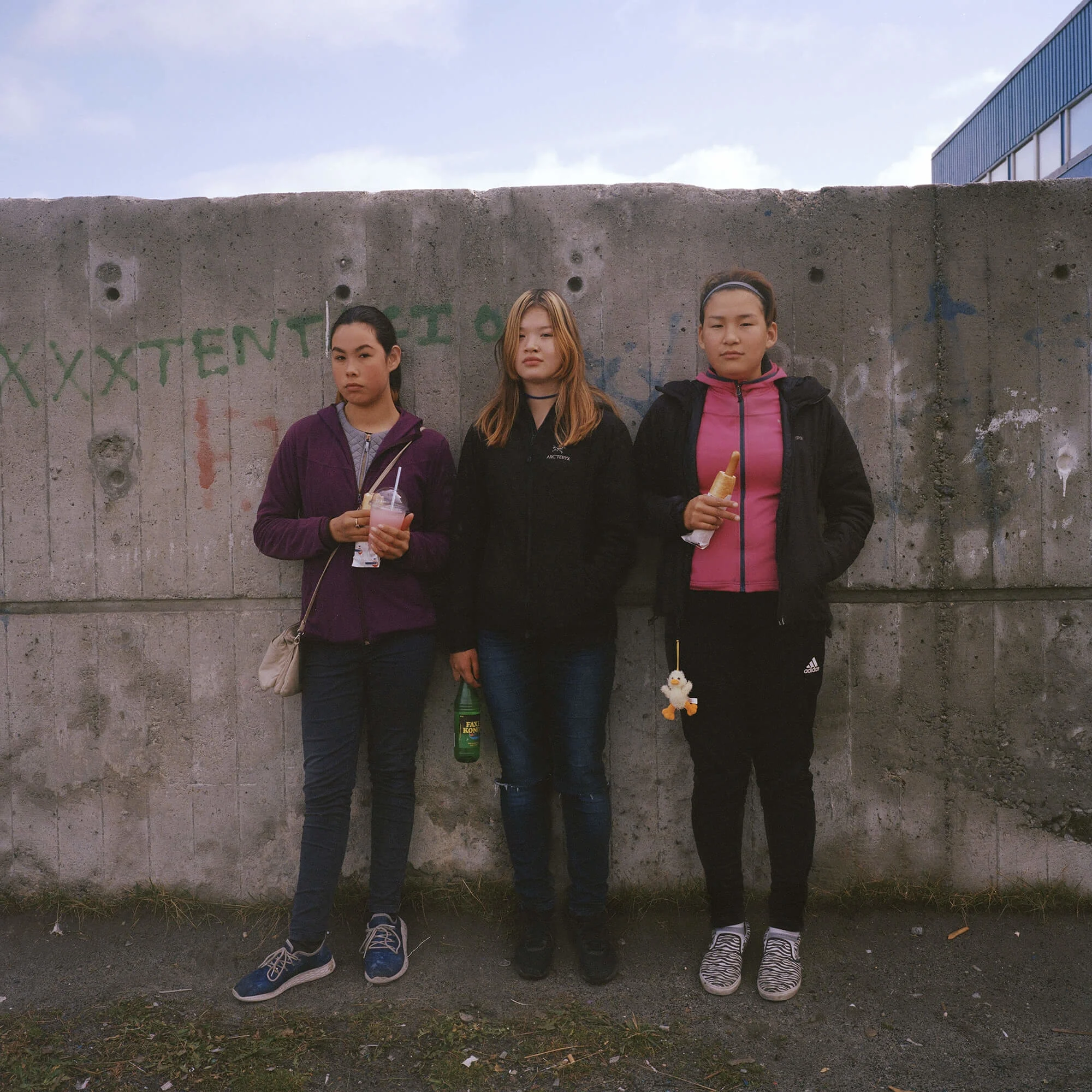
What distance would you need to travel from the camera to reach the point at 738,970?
102 inches

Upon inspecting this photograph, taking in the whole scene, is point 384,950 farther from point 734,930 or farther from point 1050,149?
point 1050,149

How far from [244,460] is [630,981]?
239cm

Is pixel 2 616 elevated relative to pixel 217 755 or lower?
elevated

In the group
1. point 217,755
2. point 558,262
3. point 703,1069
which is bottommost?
point 703,1069

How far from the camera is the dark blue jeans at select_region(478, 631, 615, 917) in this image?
2664mm

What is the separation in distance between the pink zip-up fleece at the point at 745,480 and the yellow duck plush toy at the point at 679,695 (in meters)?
0.31

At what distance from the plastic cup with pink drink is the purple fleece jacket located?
0.14 m

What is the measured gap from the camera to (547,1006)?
99.7 inches

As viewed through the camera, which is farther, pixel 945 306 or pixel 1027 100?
pixel 1027 100

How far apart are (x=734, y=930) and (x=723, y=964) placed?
12 cm

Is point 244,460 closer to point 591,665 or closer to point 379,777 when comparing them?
point 379,777

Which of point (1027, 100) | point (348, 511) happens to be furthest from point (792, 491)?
point (1027, 100)

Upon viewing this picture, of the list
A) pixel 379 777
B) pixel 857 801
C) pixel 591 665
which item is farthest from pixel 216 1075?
pixel 857 801

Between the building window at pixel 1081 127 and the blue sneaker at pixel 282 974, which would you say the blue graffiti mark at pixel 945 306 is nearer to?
the blue sneaker at pixel 282 974
